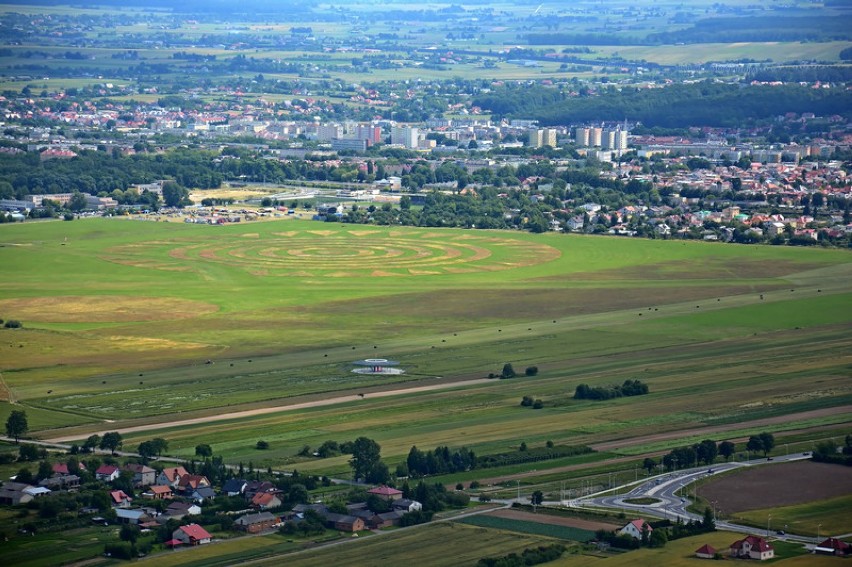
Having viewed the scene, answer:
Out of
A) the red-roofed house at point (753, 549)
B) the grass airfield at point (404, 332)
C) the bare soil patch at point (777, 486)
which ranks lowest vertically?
the grass airfield at point (404, 332)

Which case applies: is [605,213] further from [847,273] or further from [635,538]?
[635,538]

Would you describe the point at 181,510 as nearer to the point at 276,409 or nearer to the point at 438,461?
the point at 438,461

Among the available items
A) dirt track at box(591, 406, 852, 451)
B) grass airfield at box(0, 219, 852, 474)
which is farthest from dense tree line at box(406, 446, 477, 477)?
dirt track at box(591, 406, 852, 451)

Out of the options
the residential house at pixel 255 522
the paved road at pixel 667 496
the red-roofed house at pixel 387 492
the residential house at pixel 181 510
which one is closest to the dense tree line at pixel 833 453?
the paved road at pixel 667 496

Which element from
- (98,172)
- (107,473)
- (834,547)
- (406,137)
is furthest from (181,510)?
(406,137)

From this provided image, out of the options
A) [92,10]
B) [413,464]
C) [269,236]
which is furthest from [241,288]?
[92,10]

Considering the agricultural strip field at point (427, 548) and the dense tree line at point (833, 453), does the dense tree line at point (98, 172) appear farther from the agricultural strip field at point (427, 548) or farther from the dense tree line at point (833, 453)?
the agricultural strip field at point (427, 548)
